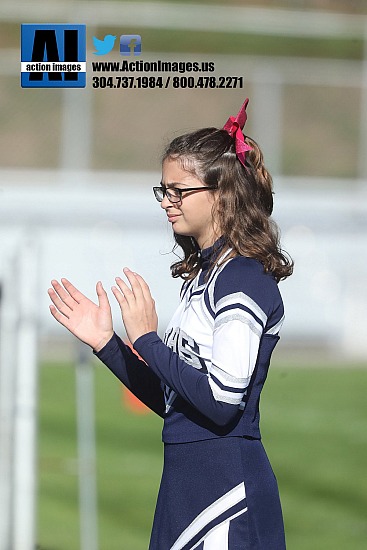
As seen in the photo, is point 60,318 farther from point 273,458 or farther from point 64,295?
point 273,458

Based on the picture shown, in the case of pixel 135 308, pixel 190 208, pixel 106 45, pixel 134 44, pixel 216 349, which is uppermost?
pixel 134 44

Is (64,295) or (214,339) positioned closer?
(214,339)

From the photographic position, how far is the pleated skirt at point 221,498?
2498 mm

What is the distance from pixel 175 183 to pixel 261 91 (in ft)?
35.7

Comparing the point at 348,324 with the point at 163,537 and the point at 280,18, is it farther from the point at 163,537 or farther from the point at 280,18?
the point at 163,537

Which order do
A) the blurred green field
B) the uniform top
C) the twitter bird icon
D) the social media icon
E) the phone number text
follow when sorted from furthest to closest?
1. the twitter bird icon
2. the social media icon
3. the blurred green field
4. the phone number text
5. the uniform top

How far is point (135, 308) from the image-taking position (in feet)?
8.30

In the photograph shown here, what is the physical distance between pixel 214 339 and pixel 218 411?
159mm

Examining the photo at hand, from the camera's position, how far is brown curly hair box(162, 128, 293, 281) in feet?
8.41

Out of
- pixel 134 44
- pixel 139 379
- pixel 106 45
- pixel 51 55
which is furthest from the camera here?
pixel 134 44

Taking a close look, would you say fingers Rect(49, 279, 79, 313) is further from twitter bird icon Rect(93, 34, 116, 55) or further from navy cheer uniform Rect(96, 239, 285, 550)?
twitter bird icon Rect(93, 34, 116, 55)

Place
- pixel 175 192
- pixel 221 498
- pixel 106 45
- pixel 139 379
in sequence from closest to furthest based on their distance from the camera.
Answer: pixel 221 498 < pixel 175 192 < pixel 139 379 < pixel 106 45

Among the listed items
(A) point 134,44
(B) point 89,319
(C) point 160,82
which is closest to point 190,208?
(B) point 89,319

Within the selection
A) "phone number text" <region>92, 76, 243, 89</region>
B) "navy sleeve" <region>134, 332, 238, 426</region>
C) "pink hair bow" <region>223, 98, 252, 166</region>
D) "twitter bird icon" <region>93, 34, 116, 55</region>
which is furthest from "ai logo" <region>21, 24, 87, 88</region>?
"navy sleeve" <region>134, 332, 238, 426</region>
